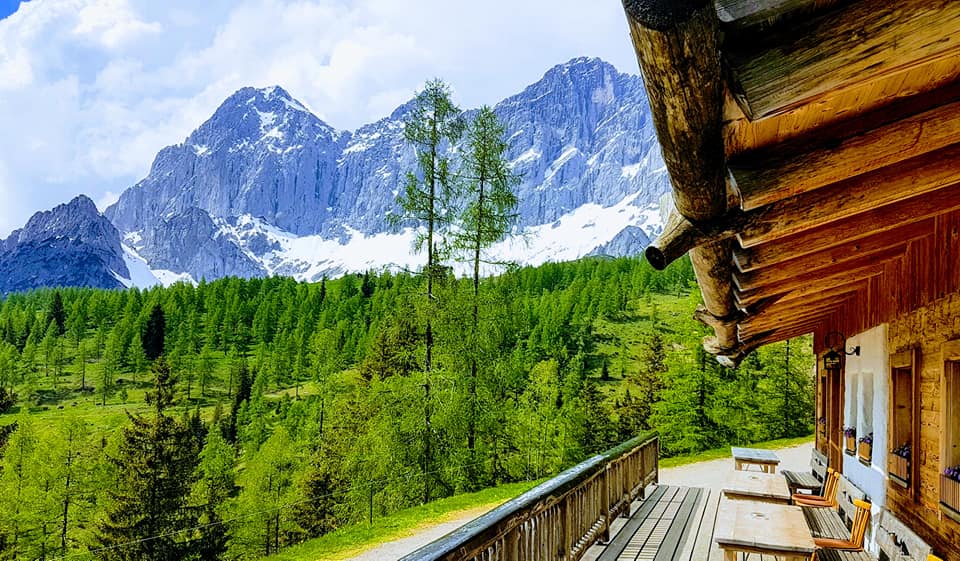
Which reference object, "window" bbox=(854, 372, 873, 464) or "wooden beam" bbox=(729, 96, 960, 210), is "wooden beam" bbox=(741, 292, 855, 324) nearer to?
"window" bbox=(854, 372, 873, 464)

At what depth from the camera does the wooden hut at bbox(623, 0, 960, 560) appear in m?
1.29

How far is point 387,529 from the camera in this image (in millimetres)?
12516

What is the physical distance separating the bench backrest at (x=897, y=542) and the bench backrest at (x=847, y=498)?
1.28 m

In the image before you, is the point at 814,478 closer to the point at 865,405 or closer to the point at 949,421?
the point at 865,405

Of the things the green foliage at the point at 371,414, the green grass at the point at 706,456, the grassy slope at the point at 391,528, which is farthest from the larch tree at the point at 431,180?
the green grass at the point at 706,456

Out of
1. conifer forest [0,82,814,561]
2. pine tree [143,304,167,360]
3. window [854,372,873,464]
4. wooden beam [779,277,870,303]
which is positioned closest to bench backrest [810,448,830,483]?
window [854,372,873,464]

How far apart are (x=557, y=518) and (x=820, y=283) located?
2.72 meters

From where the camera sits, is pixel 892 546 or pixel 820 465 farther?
pixel 820 465

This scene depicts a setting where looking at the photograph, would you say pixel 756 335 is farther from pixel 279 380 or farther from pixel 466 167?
pixel 279 380

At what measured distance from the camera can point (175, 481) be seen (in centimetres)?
2934

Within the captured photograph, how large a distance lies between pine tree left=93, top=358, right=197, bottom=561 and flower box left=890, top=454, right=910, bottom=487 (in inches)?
1079

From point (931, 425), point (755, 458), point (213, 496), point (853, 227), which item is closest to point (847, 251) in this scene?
point (853, 227)

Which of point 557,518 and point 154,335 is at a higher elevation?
point 154,335

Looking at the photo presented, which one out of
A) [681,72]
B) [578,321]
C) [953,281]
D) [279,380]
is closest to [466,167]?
[953,281]
